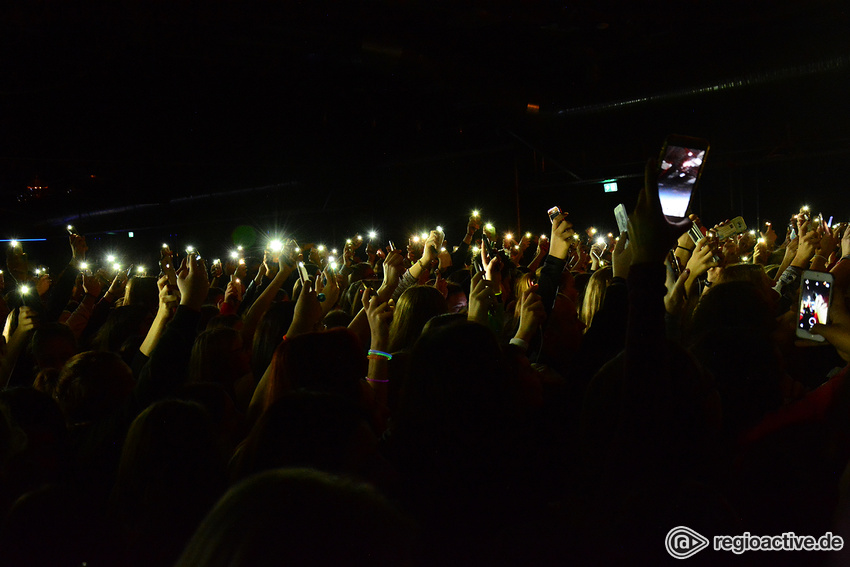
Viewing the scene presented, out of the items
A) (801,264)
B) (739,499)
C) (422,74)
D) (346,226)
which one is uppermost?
(422,74)

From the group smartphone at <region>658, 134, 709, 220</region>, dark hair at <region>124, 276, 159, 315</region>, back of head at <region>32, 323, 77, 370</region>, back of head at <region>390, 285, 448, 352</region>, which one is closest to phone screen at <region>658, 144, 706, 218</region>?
smartphone at <region>658, 134, 709, 220</region>

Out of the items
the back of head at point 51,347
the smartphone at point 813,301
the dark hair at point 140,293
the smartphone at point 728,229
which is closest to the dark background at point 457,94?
the dark hair at point 140,293

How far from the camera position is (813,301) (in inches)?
115

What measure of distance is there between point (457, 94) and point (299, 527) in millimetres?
8497

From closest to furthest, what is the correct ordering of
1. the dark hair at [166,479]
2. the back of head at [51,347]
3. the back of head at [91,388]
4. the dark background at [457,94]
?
1. the dark hair at [166,479]
2. the back of head at [91,388]
3. the back of head at [51,347]
4. the dark background at [457,94]

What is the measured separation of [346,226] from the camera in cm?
1941

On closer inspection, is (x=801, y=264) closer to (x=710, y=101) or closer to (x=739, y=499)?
(x=739, y=499)

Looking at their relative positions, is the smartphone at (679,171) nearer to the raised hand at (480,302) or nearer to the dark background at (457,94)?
the raised hand at (480,302)

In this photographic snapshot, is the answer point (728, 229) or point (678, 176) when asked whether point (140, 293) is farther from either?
point (728, 229)

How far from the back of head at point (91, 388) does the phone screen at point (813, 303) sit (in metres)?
3.24

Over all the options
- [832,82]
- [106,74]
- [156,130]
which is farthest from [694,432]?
[156,130]

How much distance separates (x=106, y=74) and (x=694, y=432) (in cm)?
889

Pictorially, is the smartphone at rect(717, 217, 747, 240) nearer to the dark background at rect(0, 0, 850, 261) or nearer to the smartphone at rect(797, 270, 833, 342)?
the dark background at rect(0, 0, 850, 261)

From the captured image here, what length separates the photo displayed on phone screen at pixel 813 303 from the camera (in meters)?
2.85
